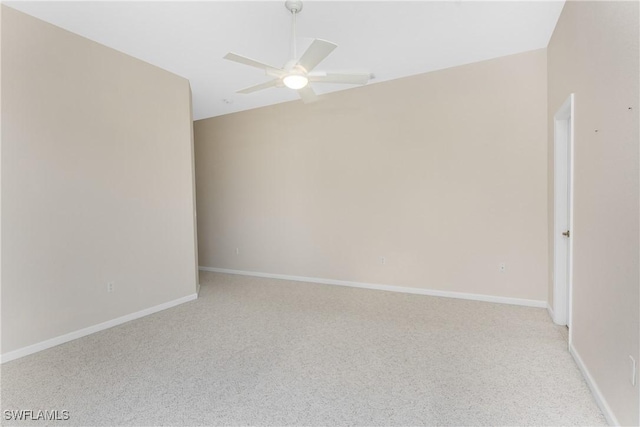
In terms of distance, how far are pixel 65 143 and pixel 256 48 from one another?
206 cm

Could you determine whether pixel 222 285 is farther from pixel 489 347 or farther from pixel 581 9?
pixel 581 9

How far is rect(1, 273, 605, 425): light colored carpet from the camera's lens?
72.7 inches

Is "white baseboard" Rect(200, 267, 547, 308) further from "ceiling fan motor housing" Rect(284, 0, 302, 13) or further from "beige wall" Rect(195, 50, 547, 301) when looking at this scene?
"ceiling fan motor housing" Rect(284, 0, 302, 13)

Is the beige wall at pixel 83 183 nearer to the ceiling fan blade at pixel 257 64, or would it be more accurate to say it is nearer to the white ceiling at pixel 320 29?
the white ceiling at pixel 320 29

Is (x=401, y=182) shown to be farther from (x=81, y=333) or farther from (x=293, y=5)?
(x=81, y=333)

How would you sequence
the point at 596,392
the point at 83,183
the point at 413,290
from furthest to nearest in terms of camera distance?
the point at 413,290 → the point at 83,183 → the point at 596,392

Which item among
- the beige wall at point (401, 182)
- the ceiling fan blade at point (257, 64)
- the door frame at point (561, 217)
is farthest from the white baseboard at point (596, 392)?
the ceiling fan blade at point (257, 64)

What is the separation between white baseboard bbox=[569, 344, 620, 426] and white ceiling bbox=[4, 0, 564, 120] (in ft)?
9.38

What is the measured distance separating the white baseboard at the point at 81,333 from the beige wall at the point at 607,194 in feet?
13.3

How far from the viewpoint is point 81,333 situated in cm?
297

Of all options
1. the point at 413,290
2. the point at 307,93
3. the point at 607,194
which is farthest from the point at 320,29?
the point at 413,290

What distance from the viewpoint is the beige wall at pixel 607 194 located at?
150 cm

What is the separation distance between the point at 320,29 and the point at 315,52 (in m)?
0.86

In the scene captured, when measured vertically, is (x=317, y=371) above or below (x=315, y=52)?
below
